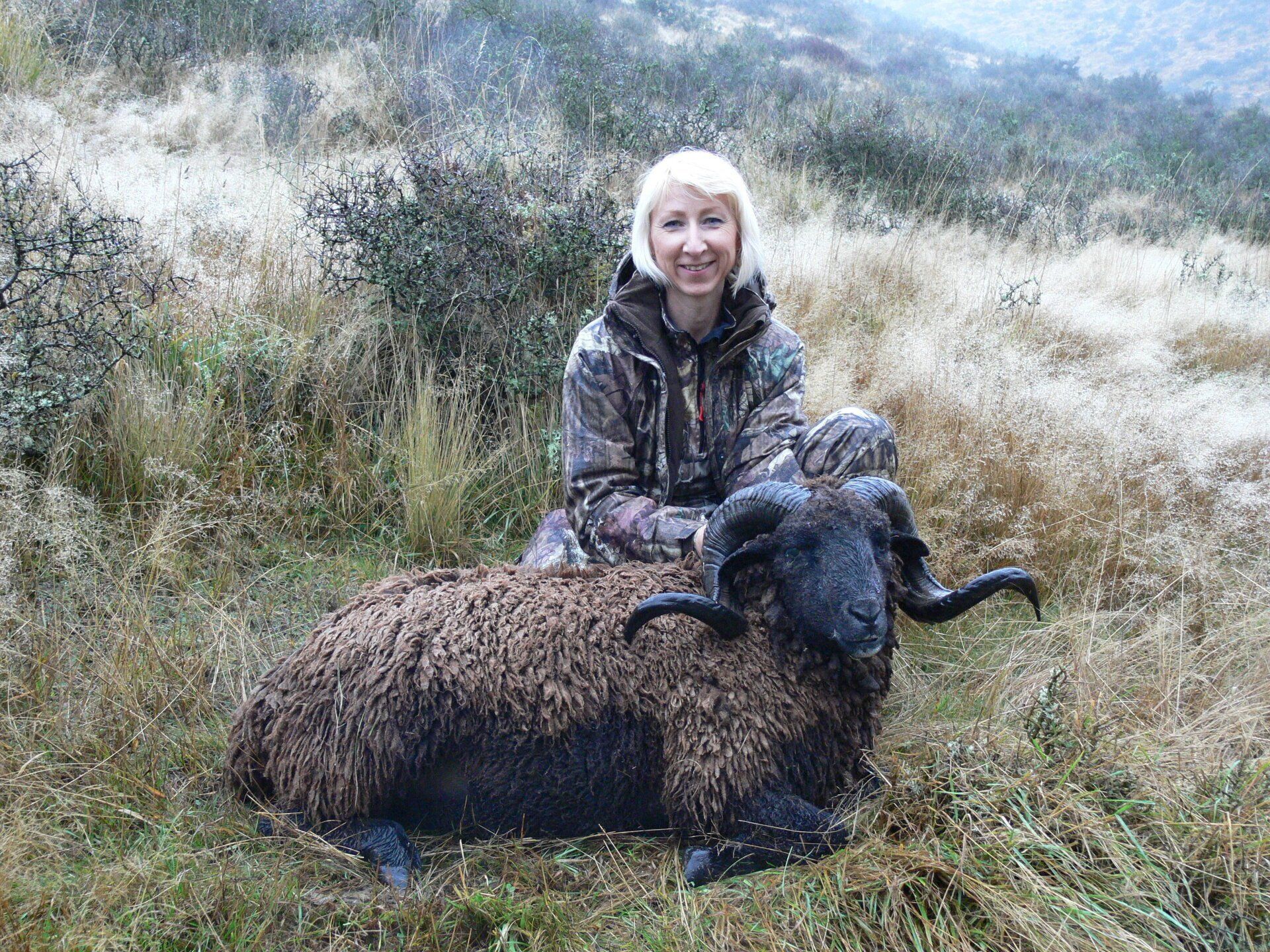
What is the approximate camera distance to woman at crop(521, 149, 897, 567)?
12.1ft

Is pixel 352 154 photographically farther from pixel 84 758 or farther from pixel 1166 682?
pixel 1166 682

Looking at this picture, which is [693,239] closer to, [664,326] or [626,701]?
[664,326]

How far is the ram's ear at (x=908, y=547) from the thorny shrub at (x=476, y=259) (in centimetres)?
302

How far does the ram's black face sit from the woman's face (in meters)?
1.29

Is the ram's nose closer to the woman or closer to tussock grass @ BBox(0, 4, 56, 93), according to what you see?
the woman

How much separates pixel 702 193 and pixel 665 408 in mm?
892

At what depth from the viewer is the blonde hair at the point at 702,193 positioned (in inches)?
145

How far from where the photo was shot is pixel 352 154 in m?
8.77

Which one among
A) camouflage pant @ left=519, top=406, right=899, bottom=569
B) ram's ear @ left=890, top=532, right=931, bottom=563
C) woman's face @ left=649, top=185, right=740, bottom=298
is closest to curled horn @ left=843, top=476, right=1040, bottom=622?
ram's ear @ left=890, top=532, right=931, bottom=563

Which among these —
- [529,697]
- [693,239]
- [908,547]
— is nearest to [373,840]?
[529,697]

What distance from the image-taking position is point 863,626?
278cm

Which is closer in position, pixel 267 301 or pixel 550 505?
pixel 550 505

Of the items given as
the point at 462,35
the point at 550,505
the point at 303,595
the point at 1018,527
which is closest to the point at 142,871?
the point at 303,595

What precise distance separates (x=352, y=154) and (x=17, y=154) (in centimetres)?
275
